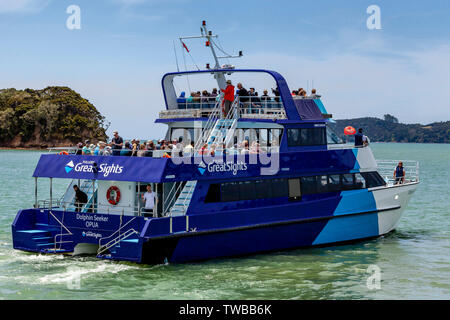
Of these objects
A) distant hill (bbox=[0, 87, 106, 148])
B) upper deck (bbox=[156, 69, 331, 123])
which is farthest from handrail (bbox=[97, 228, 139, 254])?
distant hill (bbox=[0, 87, 106, 148])

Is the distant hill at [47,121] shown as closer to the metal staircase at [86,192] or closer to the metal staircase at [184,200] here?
the metal staircase at [86,192]

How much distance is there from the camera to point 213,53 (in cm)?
2030

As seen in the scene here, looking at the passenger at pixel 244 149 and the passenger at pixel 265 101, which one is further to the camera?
the passenger at pixel 265 101

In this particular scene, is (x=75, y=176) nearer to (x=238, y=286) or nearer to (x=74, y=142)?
(x=238, y=286)

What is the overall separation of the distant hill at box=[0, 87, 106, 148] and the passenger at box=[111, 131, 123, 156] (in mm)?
92948

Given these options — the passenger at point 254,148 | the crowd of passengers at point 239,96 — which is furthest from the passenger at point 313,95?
the passenger at point 254,148

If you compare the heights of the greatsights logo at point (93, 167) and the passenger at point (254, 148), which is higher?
the passenger at point (254, 148)

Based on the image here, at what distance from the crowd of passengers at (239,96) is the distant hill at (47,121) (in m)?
90.3

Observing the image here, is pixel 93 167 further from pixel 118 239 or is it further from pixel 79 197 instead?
pixel 118 239

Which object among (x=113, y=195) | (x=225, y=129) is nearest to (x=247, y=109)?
(x=225, y=129)

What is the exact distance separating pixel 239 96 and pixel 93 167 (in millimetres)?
5226

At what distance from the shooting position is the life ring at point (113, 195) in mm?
16859
